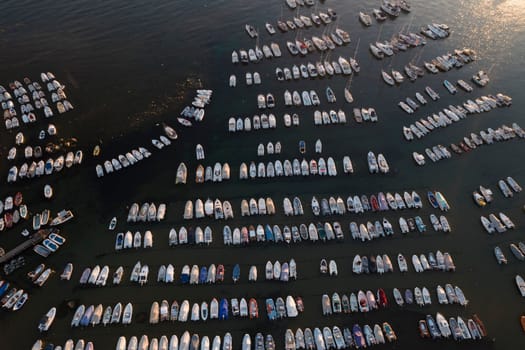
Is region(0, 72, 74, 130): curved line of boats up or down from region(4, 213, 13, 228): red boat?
up

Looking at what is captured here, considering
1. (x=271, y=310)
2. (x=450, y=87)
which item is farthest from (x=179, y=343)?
(x=450, y=87)

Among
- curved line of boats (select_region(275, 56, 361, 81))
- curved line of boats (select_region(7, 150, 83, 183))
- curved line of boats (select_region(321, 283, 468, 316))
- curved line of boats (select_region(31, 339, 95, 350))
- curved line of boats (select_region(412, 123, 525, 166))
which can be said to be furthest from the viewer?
curved line of boats (select_region(275, 56, 361, 81))

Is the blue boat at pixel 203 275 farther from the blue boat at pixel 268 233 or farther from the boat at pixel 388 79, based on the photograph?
the boat at pixel 388 79

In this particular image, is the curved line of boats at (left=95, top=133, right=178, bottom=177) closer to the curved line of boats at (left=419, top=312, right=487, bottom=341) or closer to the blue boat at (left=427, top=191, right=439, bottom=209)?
the blue boat at (left=427, top=191, right=439, bottom=209)

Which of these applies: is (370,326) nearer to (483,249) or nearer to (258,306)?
(258,306)

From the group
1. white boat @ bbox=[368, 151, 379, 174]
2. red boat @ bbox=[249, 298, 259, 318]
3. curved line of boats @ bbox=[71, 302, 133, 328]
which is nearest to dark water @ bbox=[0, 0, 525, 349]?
curved line of boats @ bbox=[71, 302, 133, 328]

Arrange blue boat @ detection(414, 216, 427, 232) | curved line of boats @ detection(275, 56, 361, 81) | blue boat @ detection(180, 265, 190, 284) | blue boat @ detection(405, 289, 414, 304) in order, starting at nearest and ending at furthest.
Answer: blue boat @ detection(405, 289, 414, 304)
blue boat @ detection(180, 265, 190, 284)
blue boat @ detection(414, 216, 427, 232)
curved line of boats @ detection(275, 56, 361, 81)

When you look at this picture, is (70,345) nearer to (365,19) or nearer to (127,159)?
(127,159)

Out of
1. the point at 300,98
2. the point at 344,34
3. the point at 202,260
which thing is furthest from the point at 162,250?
the point at 344,34

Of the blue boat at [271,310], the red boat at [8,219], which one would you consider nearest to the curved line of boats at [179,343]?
the blue boat at [271,310]
